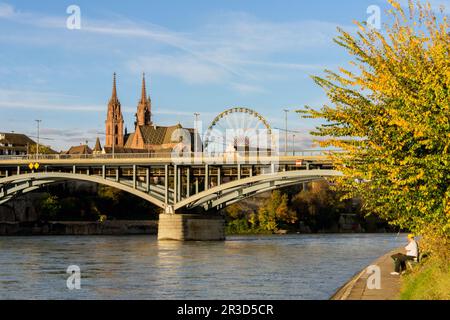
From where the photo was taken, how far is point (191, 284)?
1359 inches

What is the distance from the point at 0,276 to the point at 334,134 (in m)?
22.9

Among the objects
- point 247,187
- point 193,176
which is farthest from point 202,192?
point 193,176

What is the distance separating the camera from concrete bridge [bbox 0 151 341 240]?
245 feet

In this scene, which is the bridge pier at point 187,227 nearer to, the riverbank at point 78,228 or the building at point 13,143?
the riverbank at point 78,228

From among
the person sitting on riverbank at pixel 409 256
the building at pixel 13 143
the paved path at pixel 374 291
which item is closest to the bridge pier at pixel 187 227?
the paved path at pixel 374 291

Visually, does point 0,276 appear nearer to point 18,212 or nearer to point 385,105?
point 385,105

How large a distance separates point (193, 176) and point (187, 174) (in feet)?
13.1

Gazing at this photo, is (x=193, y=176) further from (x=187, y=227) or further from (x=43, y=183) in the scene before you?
(x=43, y=183)

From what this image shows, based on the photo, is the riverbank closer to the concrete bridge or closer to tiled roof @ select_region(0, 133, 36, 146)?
A: the concrete bridge

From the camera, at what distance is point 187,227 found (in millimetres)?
83688

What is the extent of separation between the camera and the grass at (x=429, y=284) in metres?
18.7

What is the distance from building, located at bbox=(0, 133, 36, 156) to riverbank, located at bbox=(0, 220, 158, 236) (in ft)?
228

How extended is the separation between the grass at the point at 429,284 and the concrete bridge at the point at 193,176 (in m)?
45.3
